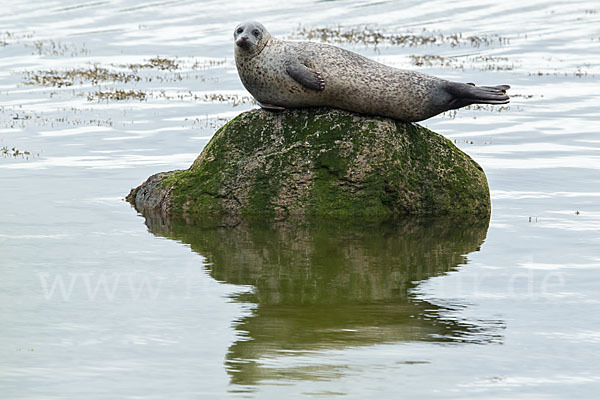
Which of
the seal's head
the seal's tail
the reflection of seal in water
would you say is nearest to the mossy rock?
the reflection of seal in water

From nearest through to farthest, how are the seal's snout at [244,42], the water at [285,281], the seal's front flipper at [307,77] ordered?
the water at [285,281], the seal's front flipper at [307,77], the seal's snout at [244,42]

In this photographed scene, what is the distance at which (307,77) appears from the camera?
11.3 metres

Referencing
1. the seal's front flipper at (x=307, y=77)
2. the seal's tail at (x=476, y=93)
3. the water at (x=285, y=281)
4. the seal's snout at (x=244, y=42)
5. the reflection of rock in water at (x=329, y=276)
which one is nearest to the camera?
the water at (x=285, y=281)

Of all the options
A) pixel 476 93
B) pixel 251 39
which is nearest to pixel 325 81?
pixel 251 39

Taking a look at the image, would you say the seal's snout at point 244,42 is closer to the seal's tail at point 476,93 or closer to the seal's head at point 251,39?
the seal's head at point 251,39

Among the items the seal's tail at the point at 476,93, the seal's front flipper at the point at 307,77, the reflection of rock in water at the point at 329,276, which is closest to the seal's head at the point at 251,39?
the seal's front flipper at the point at 307,77

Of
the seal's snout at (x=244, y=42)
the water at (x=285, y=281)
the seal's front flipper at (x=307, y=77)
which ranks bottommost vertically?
the water at (x=285, y=281)

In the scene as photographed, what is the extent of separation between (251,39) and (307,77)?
2.56ft

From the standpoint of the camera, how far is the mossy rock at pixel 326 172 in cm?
1131

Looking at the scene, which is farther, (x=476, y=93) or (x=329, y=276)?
(x=476, y=93)

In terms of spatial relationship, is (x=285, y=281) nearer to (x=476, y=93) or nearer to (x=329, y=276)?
(x=329, y=276)

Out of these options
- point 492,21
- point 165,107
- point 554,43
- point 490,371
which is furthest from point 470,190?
point 492,21

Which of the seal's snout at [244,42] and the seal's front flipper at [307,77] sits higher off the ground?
the seal's snout at [244,42]

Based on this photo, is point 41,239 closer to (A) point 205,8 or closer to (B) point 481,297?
(B) point 481,297
